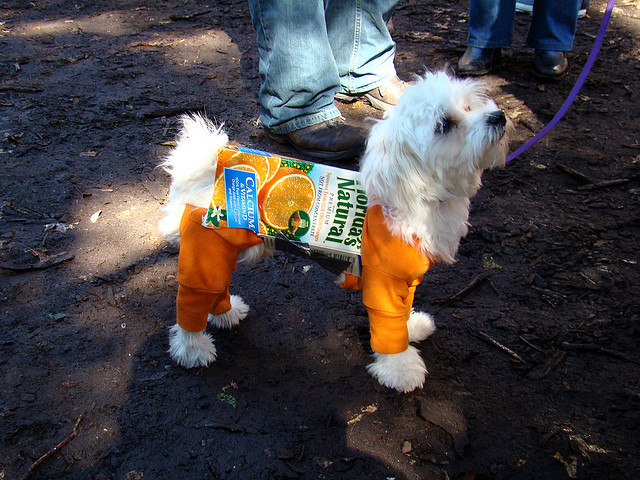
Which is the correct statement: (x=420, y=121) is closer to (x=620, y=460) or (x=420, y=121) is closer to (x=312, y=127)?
(x=620, y=460)

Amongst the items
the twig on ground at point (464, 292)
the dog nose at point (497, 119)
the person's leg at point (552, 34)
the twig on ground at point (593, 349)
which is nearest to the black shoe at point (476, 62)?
the person's leg at point (552, 34)

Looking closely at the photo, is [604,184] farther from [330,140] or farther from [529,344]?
[330,140]

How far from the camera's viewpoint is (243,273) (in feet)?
9.49

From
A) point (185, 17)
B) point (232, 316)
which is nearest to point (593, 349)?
point (232, 316)

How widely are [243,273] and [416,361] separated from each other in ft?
4.02

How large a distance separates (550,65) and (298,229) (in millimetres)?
3844

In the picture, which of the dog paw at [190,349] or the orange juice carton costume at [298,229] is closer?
the orange juice carton costume at [298,229]

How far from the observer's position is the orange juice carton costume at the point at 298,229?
193 cm

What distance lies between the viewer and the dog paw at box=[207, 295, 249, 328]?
2494 millimetres

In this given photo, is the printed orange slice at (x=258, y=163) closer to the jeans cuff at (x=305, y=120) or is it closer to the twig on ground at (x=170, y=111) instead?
the jeans cuff at (x=305, y=120)

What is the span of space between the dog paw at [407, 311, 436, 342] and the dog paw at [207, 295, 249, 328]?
0.91 metres

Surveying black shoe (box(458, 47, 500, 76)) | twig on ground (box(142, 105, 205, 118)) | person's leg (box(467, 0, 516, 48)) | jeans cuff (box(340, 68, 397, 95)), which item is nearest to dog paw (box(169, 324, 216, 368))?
twig on ground (box(142, 105, 205, 118))

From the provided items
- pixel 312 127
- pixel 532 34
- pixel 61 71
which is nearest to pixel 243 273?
pixel 312 127

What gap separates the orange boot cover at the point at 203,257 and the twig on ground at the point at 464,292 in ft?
3.96
